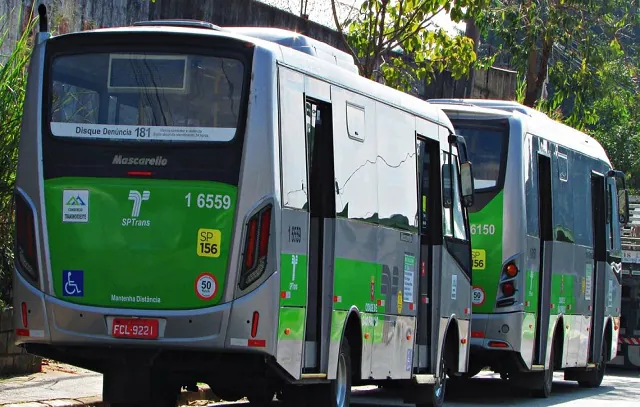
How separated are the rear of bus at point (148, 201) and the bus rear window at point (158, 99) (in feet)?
0.03

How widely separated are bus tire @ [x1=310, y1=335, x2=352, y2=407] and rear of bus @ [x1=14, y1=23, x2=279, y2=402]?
4.57ft

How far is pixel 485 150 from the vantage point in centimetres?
1683

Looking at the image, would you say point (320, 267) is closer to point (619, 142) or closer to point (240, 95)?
point (240, 95)

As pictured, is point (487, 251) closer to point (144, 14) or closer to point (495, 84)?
point (144, 14)

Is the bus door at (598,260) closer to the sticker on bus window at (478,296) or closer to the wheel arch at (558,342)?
the wheel arch at (558,342)

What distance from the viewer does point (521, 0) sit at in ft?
82.6

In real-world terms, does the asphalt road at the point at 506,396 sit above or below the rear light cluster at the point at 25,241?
below

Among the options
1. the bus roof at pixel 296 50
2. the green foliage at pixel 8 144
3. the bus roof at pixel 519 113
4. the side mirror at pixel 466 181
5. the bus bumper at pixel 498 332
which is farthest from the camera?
the bus roof at pixel 519 113

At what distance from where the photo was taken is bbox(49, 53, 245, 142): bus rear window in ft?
33.3

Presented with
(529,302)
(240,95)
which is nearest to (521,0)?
(529,302)

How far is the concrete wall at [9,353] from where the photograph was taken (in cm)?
1351

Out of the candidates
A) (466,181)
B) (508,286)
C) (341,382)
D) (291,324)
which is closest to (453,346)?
(508,286)

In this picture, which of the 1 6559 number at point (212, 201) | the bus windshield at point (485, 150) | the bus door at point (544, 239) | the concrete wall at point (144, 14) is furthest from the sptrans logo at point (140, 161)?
the bus door at point (544, 239)

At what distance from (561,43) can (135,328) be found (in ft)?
53.6
